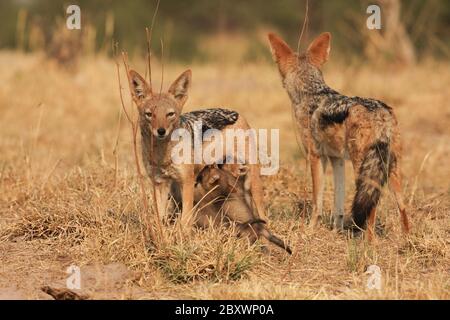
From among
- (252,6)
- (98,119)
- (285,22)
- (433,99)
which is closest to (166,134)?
(98,119)

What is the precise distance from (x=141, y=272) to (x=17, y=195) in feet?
7.81

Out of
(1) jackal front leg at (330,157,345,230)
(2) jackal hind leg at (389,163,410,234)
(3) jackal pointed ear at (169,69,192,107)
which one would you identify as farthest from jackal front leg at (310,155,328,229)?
(3) jackal pointed ear at (169,69,192,107)

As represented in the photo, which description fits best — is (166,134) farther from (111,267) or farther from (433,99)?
(433,99)

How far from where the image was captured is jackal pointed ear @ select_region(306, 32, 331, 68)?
23.5ft

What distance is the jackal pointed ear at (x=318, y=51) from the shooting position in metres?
7.17

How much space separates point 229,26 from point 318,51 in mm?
29736

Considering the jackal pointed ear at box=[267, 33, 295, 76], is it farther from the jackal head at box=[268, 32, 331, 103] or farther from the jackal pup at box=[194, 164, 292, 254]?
the jackal pup at box=[194, 164, 292, 254]

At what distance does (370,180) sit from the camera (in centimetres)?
577

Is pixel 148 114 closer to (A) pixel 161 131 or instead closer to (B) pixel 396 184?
(A) pixel 161 131

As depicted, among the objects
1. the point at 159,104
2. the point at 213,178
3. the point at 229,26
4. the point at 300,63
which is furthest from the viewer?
the point at 229,26

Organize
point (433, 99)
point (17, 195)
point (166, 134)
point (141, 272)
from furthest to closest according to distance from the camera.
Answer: point (433, 99) → point (17, 195) → point (166, 134) → point (141, 272)

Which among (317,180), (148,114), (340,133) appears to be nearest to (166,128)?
(148,114)

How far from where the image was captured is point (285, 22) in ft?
93.4
